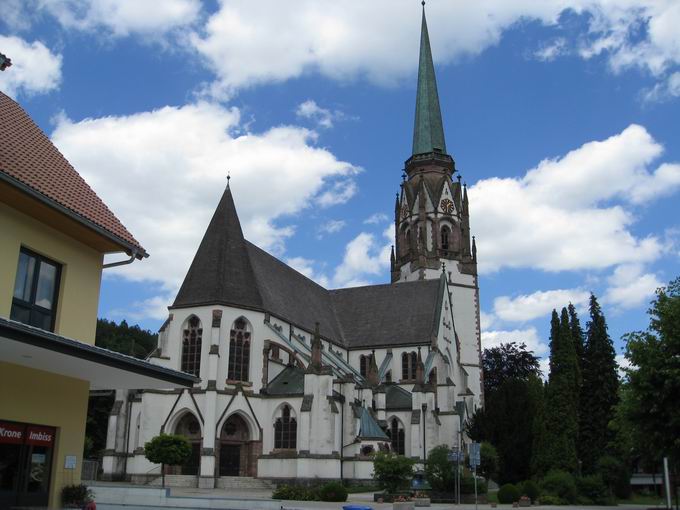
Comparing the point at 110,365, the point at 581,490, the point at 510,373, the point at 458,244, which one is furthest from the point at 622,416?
the point at 510,373

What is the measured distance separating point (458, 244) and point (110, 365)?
Result: 5932cm

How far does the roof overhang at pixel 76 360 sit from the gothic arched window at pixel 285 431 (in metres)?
28.4

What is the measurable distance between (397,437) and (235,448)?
44.2 ft

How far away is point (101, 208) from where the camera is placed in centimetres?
1625

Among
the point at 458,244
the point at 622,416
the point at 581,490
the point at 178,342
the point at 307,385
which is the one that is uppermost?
the point at 458,244

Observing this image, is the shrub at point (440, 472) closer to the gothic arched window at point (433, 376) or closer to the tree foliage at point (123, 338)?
the gothic arched window at point (433, 376)

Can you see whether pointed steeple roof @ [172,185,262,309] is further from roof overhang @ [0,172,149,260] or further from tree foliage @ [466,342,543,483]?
roof overhang @ [0,172,149,260]

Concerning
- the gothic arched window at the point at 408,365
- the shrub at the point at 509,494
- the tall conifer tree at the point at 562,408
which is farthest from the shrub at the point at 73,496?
the gothic arched window at the point at 408,365

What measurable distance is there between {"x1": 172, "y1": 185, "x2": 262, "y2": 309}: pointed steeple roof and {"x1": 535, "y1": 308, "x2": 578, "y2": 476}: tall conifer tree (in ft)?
65.9

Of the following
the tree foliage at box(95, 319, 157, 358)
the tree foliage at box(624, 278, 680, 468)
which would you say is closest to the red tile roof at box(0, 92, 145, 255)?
the tree foliage at box(624, 278, 680, 468)

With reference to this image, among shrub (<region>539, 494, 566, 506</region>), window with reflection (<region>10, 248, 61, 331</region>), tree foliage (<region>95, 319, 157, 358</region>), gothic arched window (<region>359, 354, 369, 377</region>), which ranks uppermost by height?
tree foliage (<region>95, 319, 157, 358</region>)

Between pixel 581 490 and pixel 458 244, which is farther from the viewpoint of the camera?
pixel 458 244

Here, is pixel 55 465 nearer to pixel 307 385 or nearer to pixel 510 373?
pixel 307 385

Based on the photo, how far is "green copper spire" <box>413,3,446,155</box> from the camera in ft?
247
